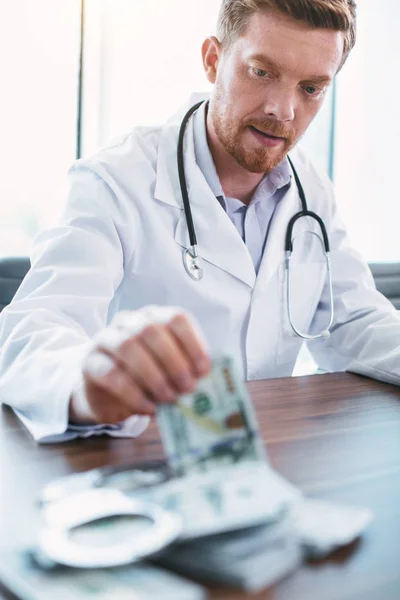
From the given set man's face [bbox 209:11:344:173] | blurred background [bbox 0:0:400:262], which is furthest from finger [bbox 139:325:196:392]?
blurred background [bbox 0:0:400:262]

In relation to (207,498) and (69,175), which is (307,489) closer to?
(207,498)

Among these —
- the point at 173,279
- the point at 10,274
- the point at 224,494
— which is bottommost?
the point at 10,274

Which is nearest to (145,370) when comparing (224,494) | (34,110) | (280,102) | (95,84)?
(224,494)

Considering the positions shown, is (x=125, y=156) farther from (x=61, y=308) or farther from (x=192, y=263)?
(x=61, y=308)

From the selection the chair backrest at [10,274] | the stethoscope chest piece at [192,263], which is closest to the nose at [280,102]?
the stethoscope chest piece at [192,263]

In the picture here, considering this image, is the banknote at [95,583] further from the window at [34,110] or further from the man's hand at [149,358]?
the window at [34,110]

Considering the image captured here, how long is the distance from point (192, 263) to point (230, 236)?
3.7 inches

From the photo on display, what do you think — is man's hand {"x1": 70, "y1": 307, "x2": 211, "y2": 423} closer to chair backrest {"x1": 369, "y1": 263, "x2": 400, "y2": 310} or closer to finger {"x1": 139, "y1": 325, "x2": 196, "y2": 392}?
finger {"x1": 139, "y1": 325, "x2": 196, "y2": 392}

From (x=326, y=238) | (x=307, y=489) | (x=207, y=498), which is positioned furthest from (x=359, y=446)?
(x=326, y=238)

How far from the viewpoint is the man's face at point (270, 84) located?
1.18 metres

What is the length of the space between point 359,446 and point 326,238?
681 millimetres

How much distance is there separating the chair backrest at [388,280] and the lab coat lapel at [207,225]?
885 mm

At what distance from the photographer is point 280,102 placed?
1.21 meters

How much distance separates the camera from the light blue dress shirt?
52.8 inches
